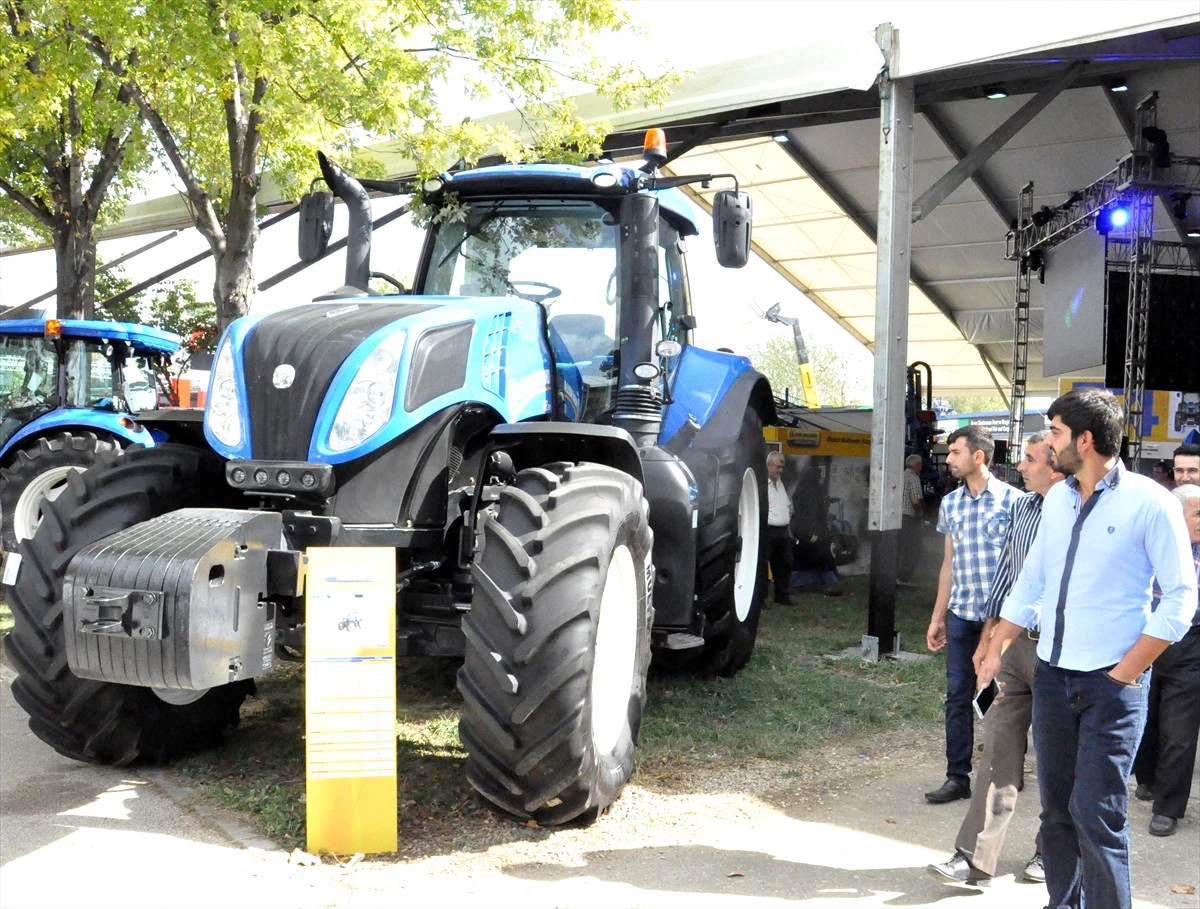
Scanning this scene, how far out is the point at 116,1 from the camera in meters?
9.27

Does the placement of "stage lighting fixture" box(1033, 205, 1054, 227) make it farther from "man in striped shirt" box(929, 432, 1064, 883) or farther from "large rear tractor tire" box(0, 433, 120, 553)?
"man in striped shirt" box(929, 432, 1064, 883)

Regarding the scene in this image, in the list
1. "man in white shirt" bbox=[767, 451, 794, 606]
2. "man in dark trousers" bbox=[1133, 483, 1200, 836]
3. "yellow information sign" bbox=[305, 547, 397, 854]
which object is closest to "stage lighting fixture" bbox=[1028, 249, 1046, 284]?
"man in white shirt" bbox=[767, 451, 794, 606]

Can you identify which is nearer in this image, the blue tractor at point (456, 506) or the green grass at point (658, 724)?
the blue tractor at point (456, 506)

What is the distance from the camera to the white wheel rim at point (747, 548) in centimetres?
740

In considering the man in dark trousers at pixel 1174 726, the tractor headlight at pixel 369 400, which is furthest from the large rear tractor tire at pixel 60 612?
the man in dark trousers at pixel 1174 726

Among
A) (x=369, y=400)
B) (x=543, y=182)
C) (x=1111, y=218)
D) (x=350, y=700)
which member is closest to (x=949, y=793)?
(x=350, y=700)

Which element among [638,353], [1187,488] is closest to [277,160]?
[638,353]

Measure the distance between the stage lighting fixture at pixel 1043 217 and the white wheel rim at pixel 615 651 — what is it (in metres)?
12.7

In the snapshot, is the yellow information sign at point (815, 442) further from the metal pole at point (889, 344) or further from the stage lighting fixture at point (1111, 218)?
the metal pole at point (889, 344)

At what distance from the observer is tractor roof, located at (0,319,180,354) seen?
10.4 m

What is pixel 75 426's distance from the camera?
33.2ft

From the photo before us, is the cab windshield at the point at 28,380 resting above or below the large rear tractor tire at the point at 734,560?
above

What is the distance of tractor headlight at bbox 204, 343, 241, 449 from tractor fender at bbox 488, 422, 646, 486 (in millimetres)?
1001

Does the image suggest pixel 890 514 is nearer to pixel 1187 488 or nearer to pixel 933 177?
pixel 1187 488
